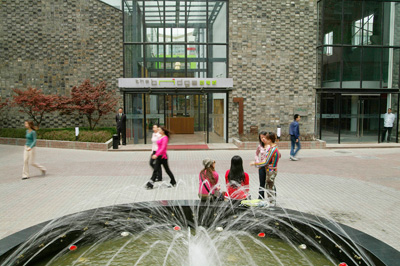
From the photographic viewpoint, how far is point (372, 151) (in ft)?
56.9

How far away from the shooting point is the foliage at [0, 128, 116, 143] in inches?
706

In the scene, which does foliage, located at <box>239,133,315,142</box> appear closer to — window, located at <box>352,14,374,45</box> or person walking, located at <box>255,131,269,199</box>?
window, located at <box>352,14,374,45</box>

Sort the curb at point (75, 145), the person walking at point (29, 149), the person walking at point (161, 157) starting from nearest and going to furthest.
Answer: the person walking at point (161, 157), the person walking at point (29, 149), the curb at point (75, 145)

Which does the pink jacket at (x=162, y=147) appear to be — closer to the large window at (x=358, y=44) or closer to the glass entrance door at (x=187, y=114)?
the glass entrance door at (x=187, y=114)

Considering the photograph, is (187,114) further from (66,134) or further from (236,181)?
(236,181)

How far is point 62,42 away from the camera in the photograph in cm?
2009

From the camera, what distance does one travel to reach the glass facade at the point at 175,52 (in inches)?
761

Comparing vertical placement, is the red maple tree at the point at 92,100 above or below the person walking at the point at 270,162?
above

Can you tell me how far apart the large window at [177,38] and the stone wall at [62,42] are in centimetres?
140

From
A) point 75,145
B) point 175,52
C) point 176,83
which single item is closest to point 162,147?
point 75,145

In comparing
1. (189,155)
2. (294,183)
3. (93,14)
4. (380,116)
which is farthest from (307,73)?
(93,14)

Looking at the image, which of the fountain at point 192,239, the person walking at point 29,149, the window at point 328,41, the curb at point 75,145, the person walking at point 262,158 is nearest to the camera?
the fountain at point 192,239

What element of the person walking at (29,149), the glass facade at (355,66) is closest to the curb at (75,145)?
the person walking at (29,149)

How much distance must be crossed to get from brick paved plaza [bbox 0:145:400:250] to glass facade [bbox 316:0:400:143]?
12.6 ft
